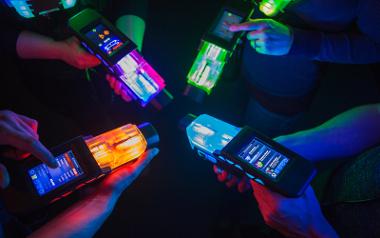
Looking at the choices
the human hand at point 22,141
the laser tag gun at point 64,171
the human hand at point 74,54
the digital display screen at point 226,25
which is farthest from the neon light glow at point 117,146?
the digital display screen at point 226,25

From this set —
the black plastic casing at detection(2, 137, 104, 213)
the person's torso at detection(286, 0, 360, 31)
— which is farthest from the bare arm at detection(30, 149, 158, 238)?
the person's torso at detection(286, 0, 360, 31)

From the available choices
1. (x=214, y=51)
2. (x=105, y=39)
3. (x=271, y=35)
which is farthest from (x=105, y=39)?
(x=271, y=35)

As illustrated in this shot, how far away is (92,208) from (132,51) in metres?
1.00

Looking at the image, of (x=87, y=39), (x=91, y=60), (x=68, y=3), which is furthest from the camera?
(x=91, y=60)

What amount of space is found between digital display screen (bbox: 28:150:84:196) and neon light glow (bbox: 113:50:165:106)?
676mm

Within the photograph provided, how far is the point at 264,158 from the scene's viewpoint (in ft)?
5.12

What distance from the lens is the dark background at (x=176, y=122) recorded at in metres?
2.56

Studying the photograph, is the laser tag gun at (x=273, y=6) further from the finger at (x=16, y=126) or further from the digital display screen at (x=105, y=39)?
the finger at (x=16, y=126)

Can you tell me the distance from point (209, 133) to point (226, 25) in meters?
0.75

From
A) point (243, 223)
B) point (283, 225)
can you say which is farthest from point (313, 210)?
point (243, 223)

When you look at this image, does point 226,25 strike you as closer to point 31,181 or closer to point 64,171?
point 64,171

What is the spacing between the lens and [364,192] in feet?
4.64

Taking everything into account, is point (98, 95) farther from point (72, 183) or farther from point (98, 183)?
point (72, 183)

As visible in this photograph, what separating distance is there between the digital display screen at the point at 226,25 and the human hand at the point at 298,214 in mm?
1037
